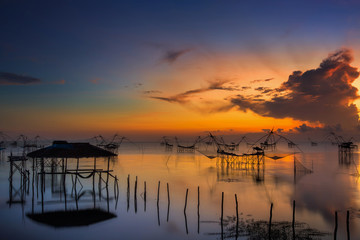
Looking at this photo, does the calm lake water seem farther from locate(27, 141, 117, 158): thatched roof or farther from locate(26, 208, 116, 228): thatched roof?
locate(27, 141, 117, 158): thatched roof

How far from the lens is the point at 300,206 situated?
23.8 metres

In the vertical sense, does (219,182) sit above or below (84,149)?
below

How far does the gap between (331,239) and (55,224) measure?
50.6 ft

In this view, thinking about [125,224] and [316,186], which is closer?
[125,224]

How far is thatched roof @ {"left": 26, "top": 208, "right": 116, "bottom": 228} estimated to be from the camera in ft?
60.5

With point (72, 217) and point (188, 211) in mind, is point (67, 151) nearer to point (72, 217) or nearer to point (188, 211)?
point (72, 217)

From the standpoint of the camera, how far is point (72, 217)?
19406 millimetres

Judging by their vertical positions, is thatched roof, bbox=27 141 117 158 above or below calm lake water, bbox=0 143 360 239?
above

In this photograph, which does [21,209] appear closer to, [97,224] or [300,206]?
[97,224]

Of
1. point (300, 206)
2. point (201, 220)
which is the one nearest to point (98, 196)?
point (201, 220)

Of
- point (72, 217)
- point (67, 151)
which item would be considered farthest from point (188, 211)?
point (67, 151)

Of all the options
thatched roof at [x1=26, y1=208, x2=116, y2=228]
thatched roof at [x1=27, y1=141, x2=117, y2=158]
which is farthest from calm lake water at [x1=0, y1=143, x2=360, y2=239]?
thatched roof at [x1=27, y1=141, x2=117, y2=158]

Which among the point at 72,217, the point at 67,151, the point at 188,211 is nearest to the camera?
the point at 72,217

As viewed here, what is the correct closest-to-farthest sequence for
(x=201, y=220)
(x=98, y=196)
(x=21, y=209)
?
(x=201, y=220) < (x=21, y=209) < (x=98, y=196)
